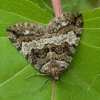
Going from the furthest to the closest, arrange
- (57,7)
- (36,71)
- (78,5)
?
(78,5)
(36,71)
(57,7)

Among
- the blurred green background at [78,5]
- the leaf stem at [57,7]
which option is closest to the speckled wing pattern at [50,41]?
the leaf stem at [57,7]

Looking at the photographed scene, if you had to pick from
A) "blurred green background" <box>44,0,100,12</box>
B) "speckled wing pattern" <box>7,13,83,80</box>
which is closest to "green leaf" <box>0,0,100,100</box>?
"speckled wing pattern" <box>7,13,83,80</box>

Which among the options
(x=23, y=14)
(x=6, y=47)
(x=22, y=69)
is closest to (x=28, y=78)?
(x=22, y=69)

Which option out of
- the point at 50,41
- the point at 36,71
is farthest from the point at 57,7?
the point at 36,71

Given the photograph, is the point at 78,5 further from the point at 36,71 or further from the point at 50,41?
the point at 36,71

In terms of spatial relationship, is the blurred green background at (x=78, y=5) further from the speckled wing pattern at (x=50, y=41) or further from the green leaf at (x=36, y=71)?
the green leaf at (x=36, y=71)
